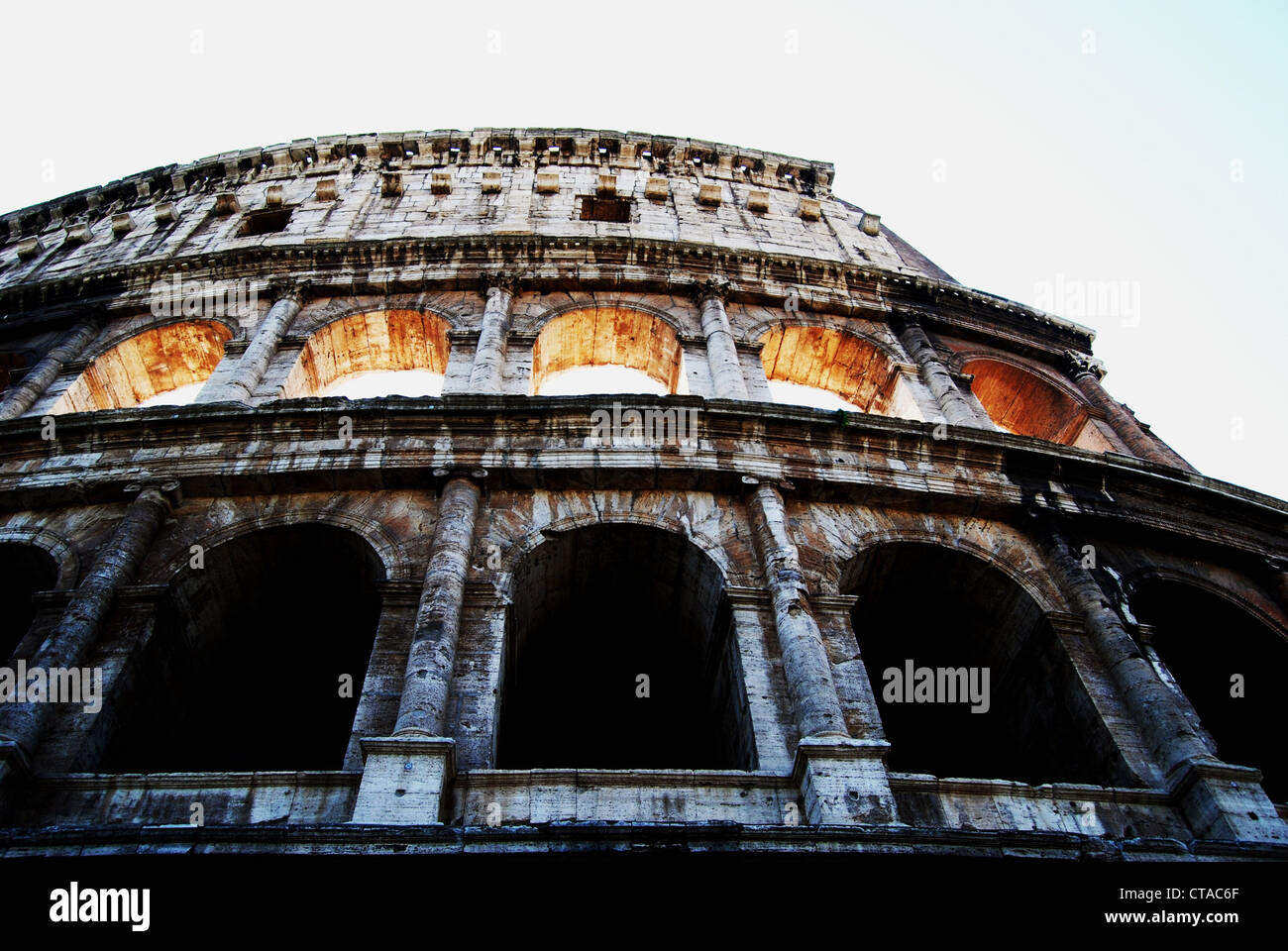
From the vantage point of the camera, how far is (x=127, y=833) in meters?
5.83

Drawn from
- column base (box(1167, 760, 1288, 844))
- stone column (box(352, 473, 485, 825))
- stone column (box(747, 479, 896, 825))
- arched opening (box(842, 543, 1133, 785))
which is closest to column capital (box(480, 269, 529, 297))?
stone column (box(352, 473, 485, 825))

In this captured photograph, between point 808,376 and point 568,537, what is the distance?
21.2 feet

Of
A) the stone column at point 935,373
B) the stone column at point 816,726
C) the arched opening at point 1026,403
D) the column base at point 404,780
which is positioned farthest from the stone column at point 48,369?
the arched opening at point 1026,403

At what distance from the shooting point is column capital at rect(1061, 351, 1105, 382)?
15.5m

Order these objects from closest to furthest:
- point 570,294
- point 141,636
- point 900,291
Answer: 1. point 141,636
2. point 570,294
3. point 900,291

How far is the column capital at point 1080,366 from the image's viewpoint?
51.0 feet

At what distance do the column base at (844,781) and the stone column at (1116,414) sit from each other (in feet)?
24.2

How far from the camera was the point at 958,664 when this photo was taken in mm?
10438

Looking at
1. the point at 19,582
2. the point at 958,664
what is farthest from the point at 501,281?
the point at 958,664

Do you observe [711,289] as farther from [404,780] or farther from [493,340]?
[404,780]

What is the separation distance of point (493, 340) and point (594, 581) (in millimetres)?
4304

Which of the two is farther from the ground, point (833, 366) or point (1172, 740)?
point (833, 366)
